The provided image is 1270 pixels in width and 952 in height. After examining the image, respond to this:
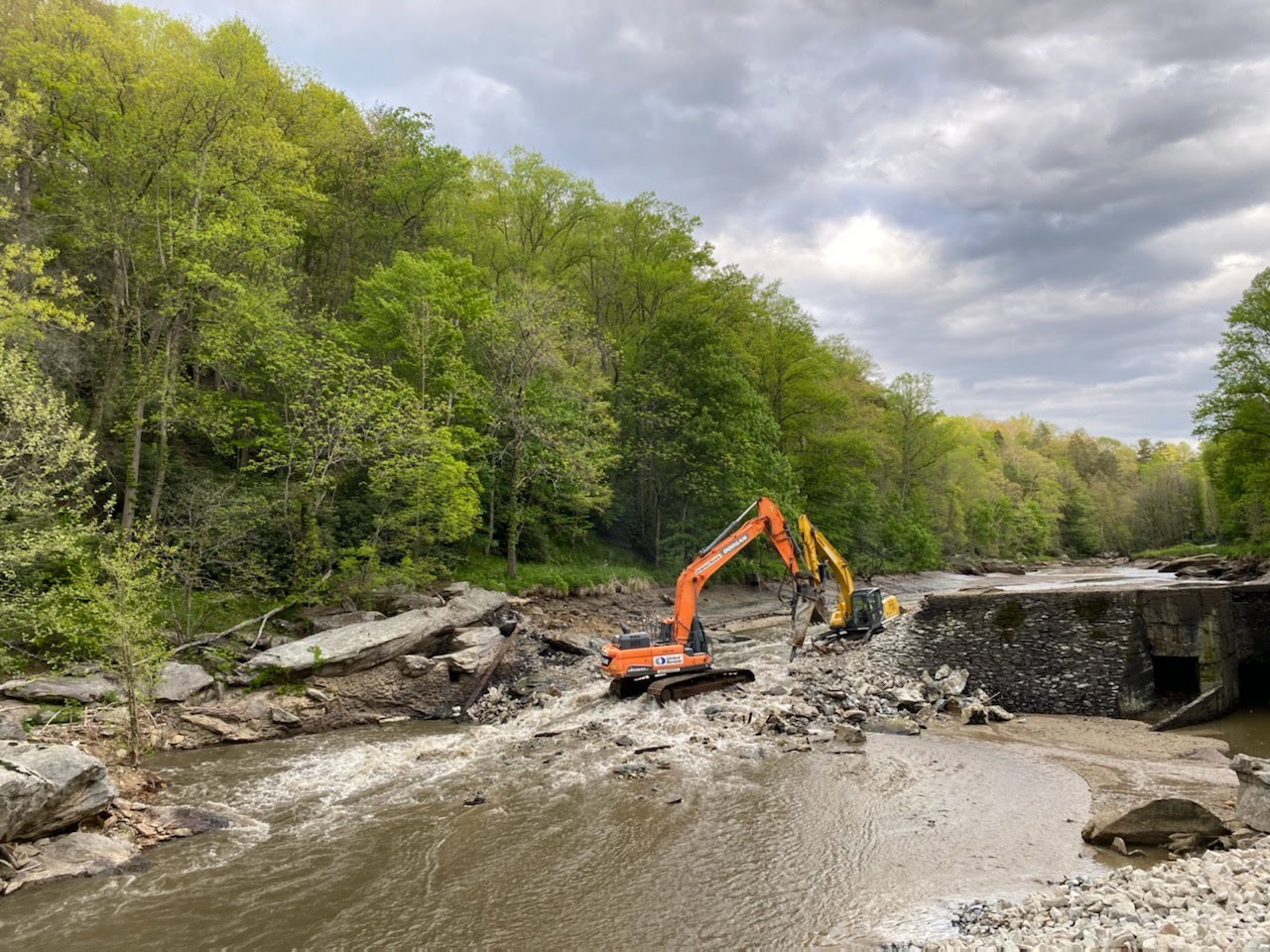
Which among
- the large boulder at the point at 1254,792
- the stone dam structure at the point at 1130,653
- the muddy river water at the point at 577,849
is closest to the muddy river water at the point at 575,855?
the muddy river water at the point at 577,849

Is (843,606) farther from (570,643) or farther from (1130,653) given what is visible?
(570,643)

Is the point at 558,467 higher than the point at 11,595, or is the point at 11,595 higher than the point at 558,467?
the point at 558,467

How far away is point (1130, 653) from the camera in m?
13.5

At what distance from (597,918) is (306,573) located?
14.3 m

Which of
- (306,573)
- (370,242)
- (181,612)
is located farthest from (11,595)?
(370,242)

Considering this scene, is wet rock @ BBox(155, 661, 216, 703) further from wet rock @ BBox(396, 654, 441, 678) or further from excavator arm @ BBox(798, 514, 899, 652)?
excavator arm @ BBox(798, 514, 899, 652)

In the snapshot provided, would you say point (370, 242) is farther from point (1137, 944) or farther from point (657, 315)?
point (1137, 944)

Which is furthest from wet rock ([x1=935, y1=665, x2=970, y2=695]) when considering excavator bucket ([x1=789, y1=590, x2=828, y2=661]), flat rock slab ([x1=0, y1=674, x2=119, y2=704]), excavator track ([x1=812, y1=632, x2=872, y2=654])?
flat rock slab ([x1=0, y1=674, x2=119, y2=704])

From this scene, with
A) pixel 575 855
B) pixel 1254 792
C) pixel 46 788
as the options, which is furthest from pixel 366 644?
pixel 1254 792

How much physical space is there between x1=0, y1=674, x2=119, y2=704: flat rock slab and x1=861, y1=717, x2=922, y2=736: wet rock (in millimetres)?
13972

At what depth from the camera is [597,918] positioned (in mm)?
6426

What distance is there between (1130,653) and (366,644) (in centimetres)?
1650

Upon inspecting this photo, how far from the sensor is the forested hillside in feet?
51.4

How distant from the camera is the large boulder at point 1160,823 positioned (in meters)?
7.31
